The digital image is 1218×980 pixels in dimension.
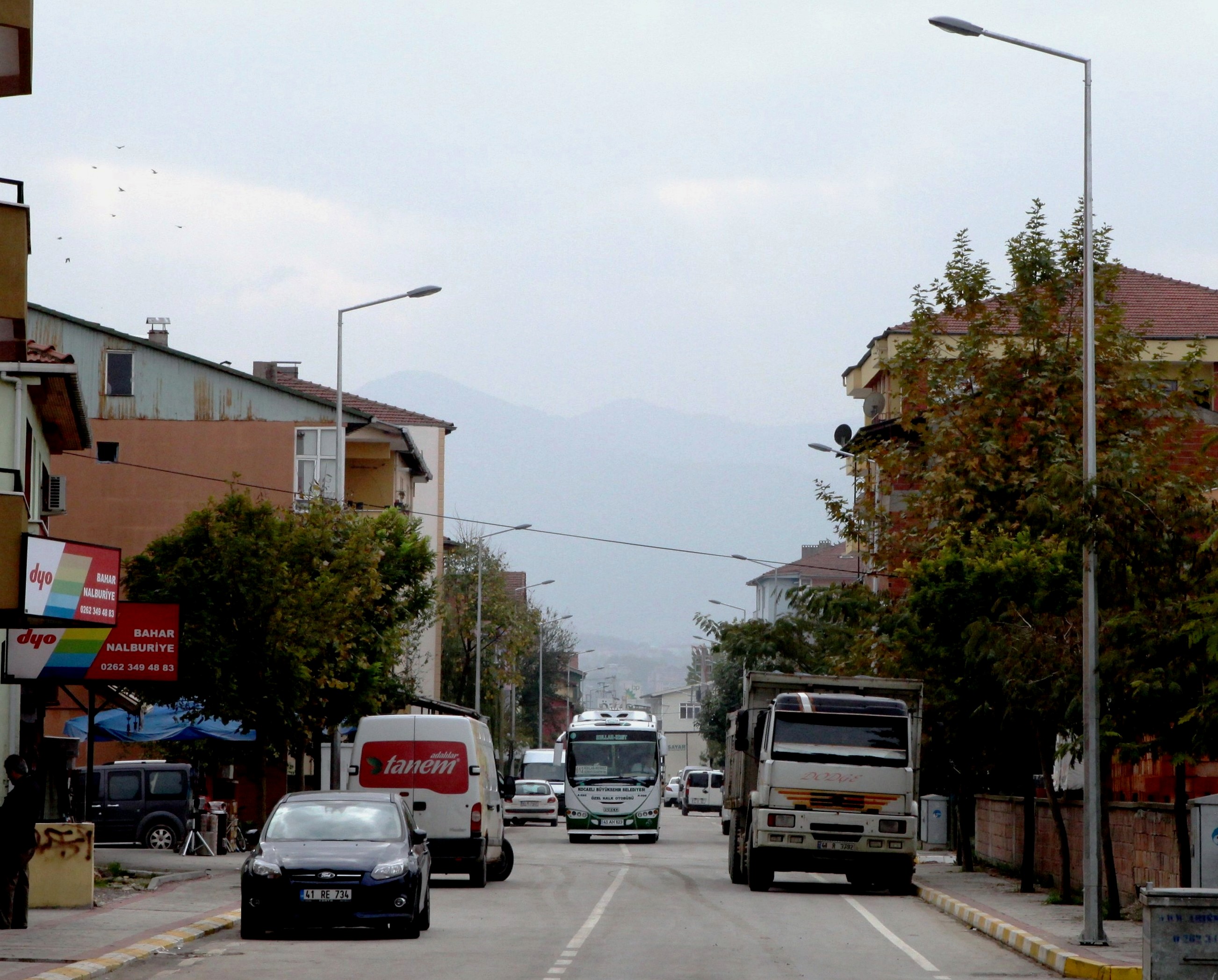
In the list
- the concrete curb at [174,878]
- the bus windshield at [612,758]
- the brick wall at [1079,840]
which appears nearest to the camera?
the brick wall at [1079,840]

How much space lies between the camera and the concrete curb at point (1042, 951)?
1527 cm

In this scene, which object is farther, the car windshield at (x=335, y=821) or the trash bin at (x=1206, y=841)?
the trash bin at (x=1206, y=841)

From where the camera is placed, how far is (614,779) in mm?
48562

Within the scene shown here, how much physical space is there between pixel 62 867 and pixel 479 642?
1957 inches

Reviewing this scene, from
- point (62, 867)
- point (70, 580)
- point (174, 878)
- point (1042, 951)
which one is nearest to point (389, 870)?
point (70, 580)

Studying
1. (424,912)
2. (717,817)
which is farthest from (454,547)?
(424,912)

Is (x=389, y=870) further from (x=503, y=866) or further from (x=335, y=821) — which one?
(x=503, y=866)

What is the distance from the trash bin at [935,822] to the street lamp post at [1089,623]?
2410cm

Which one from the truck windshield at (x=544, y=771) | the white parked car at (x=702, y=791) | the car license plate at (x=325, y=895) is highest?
the car license plate at (x=325, y=895)

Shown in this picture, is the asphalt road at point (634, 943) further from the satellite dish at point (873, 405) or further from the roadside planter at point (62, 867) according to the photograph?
the satellite dish at point (873, 405)

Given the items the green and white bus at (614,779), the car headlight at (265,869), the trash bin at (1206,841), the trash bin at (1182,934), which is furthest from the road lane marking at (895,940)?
the green and white bus at (614,779)

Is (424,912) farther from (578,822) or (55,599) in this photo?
(578,822)

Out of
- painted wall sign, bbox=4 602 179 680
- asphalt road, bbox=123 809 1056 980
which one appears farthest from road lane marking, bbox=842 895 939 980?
painted wall sign, bbox=4 602 179 680

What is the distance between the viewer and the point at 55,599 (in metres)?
18.0
